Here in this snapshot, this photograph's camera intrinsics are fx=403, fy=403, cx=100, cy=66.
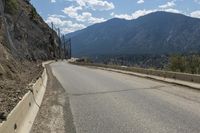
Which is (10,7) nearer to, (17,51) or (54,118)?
(17,51)

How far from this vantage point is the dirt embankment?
13133 mm

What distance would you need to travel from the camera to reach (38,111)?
37.4 feet

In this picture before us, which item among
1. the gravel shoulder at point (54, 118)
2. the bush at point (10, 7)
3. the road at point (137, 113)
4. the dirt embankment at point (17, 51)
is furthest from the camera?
the bush at point (10, 7)

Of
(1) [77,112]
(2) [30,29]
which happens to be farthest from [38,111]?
(2) [30,29]

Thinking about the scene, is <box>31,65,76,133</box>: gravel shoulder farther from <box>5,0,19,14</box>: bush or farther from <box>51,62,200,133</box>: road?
<box>5,0,19,14</box>: bush

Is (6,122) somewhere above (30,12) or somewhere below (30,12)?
below

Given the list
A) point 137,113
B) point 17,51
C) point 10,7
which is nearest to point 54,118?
point 137,113

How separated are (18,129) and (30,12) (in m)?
81.9

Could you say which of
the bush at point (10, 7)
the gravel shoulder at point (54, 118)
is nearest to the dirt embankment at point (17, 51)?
the bush at point (10, 7)

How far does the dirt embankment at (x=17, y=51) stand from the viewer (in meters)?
13.1

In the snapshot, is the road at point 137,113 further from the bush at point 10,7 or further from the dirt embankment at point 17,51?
the bush at point 10,7

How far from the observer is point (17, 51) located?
129 ft

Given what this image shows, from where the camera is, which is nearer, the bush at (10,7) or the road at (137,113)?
the road at (137,113)

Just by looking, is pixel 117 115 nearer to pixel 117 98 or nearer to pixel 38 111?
pixel 38 111
